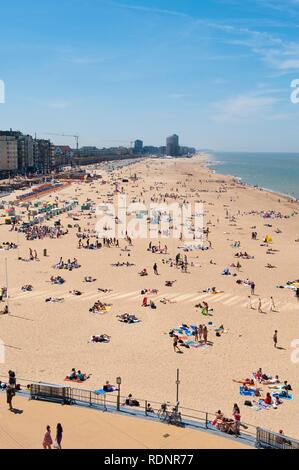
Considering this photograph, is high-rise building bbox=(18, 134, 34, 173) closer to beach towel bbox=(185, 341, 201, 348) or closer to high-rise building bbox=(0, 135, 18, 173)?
high-rise building bbox=(0, 135, 18, 173)

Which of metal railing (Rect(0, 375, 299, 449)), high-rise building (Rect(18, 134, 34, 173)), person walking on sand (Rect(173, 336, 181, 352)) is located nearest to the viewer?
metal railing (Rect(0, 375, 299, 449))

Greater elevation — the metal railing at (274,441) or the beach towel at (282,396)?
the metal railing at (274,441)

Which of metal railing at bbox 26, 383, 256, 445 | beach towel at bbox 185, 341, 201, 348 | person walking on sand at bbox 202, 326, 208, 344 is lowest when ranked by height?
beach towel at bbox 185, 341, 201, 348

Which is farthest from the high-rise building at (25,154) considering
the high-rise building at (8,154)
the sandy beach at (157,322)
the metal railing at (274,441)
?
the metal railing at (274,441)

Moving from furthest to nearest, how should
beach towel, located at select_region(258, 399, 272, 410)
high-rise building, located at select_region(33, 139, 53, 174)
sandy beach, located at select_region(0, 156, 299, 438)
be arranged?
high-rise building, located at select_region(33, 139, 53, 174) < sandy beach, located at select_region(0, 156, 299, 438) < beach towel, located at select_region(258, 399, 272, 410)

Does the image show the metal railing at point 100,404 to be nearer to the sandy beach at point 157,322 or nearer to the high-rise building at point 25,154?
the sandy beach at point 157,322

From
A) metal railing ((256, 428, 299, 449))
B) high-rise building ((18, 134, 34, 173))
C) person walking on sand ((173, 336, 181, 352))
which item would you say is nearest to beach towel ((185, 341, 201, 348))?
person walking on sand ((173, 336, 181, 352))

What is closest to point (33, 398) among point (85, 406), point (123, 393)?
point (85, 406)
